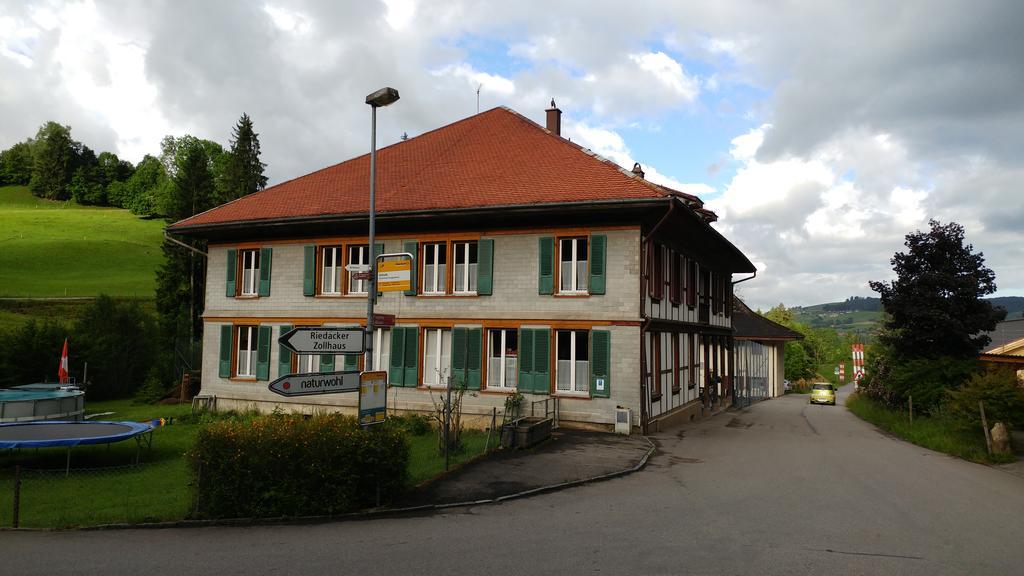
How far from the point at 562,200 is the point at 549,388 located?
5.13 metres

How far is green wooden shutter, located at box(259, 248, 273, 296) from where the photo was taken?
22750 mm

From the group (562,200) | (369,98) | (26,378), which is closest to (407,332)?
(562,200)

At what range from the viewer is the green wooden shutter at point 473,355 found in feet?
64.1

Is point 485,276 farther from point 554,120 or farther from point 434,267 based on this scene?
point 554,120

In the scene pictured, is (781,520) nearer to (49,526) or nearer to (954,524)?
(954,524)

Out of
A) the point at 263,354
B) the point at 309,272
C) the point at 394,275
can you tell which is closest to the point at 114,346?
the point at 263,354

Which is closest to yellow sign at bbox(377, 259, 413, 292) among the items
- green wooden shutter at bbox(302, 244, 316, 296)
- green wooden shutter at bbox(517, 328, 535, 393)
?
green wooden shutter at bbox(517, 328, 535, 393)

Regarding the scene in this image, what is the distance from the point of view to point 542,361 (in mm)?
18734

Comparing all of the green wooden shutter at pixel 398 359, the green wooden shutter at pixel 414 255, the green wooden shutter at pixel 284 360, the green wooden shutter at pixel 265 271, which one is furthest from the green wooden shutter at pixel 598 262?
the green wooden shutter at pixel 265 271

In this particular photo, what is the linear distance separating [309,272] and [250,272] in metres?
2.87

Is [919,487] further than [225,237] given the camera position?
No

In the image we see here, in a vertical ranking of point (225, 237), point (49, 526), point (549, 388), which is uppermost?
point (225, 237)

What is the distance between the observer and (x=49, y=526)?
9406 mm

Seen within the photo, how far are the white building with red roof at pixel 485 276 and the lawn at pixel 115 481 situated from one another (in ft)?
9.11
